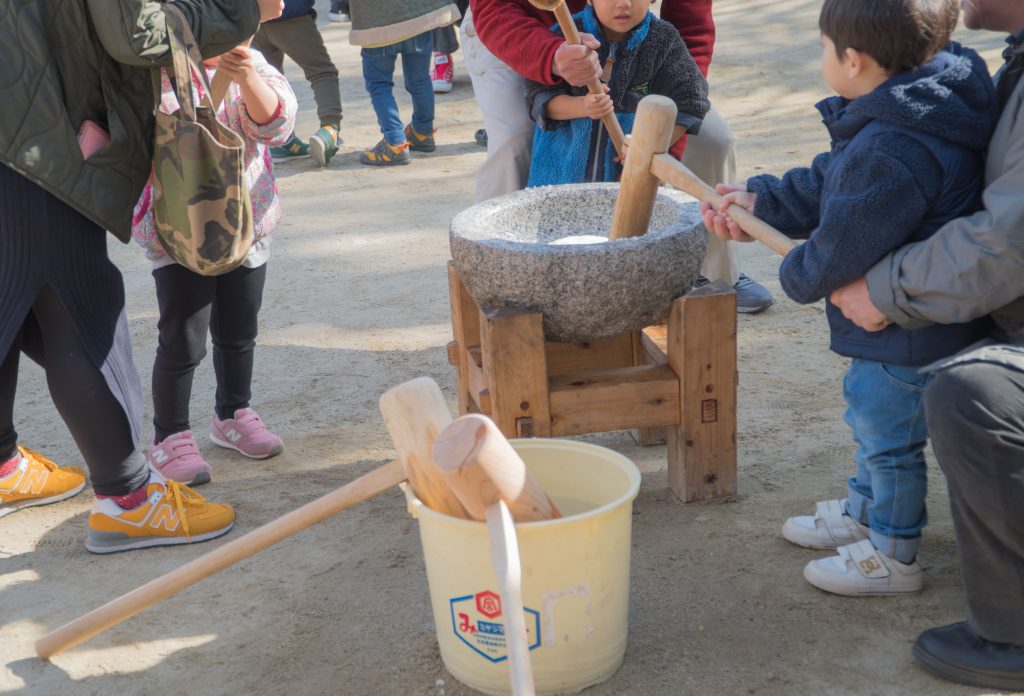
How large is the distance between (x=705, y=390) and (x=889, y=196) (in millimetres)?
793

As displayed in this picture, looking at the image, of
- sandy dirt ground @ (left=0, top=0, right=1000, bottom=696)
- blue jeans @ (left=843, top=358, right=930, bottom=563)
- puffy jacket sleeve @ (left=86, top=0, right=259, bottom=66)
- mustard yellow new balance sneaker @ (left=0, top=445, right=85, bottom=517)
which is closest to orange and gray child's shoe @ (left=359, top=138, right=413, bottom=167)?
sandy dirt ground @ (left=0, top=0, right=1000, bottom=696)

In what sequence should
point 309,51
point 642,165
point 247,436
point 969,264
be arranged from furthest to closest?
point 309,51
point 247,436
point 642,165
point 969,264

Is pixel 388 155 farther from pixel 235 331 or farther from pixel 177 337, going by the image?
pixel 177 337

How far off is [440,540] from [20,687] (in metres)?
0.92

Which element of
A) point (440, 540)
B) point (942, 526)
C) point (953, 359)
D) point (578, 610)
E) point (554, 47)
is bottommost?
point (942, 526)

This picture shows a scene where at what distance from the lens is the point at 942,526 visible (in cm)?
246

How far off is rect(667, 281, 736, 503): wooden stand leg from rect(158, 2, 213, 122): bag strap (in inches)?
45.5

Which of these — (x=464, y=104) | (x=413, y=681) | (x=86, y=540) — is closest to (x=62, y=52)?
(x=86, y=540)

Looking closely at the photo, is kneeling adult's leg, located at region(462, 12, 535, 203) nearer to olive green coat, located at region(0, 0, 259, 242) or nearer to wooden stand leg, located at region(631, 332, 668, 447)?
wooden stand leg, located at region(631, 332, 668, 447)

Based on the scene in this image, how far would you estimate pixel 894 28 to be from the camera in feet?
6.12

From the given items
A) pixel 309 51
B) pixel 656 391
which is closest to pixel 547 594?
pixel 656 391

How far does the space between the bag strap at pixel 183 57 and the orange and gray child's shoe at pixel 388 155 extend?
3.98 meters

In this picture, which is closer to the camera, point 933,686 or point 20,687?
point 933,686

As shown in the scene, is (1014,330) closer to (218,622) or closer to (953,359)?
(953,359)
